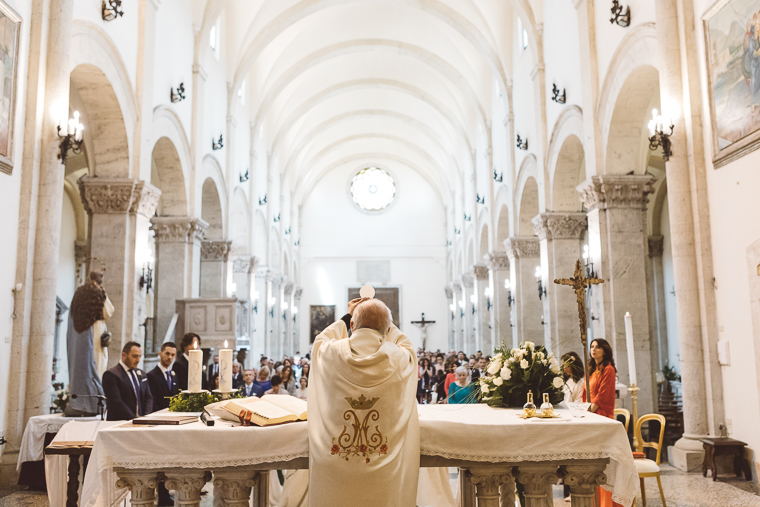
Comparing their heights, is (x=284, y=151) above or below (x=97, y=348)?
above

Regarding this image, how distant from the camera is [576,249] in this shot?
504 inches

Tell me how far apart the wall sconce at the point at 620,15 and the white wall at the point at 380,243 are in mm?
24133

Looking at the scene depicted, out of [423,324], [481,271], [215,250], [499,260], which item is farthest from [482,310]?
[423,324]

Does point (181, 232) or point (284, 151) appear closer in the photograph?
point (181, 232)

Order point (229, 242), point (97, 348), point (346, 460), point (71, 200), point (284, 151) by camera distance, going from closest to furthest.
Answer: point (346, 460) → point (97, 348) → point (229, 242) → point (71, 200) → point (284, 151)

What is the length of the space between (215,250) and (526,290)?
7.66 meters

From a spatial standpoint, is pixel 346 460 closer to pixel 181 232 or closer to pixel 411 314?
pixel 181 232

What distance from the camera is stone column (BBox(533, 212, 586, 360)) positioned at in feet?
40.7

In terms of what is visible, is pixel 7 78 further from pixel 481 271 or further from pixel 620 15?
pixel 481 271

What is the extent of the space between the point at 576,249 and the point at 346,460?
33.0 feet

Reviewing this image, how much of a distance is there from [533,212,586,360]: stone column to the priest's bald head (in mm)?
9075

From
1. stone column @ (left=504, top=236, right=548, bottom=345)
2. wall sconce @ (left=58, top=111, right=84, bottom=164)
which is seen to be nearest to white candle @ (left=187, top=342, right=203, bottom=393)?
wall sconce @ (left=58, top=111, right=84, bottom=164)

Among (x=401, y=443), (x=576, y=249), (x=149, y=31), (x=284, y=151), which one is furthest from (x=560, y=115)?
(x=284, y=151)

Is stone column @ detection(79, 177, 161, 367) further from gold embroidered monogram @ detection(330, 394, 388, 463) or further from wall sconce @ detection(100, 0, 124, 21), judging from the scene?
gold embroidered monogram @ detection(330, 394, 388, 463)
